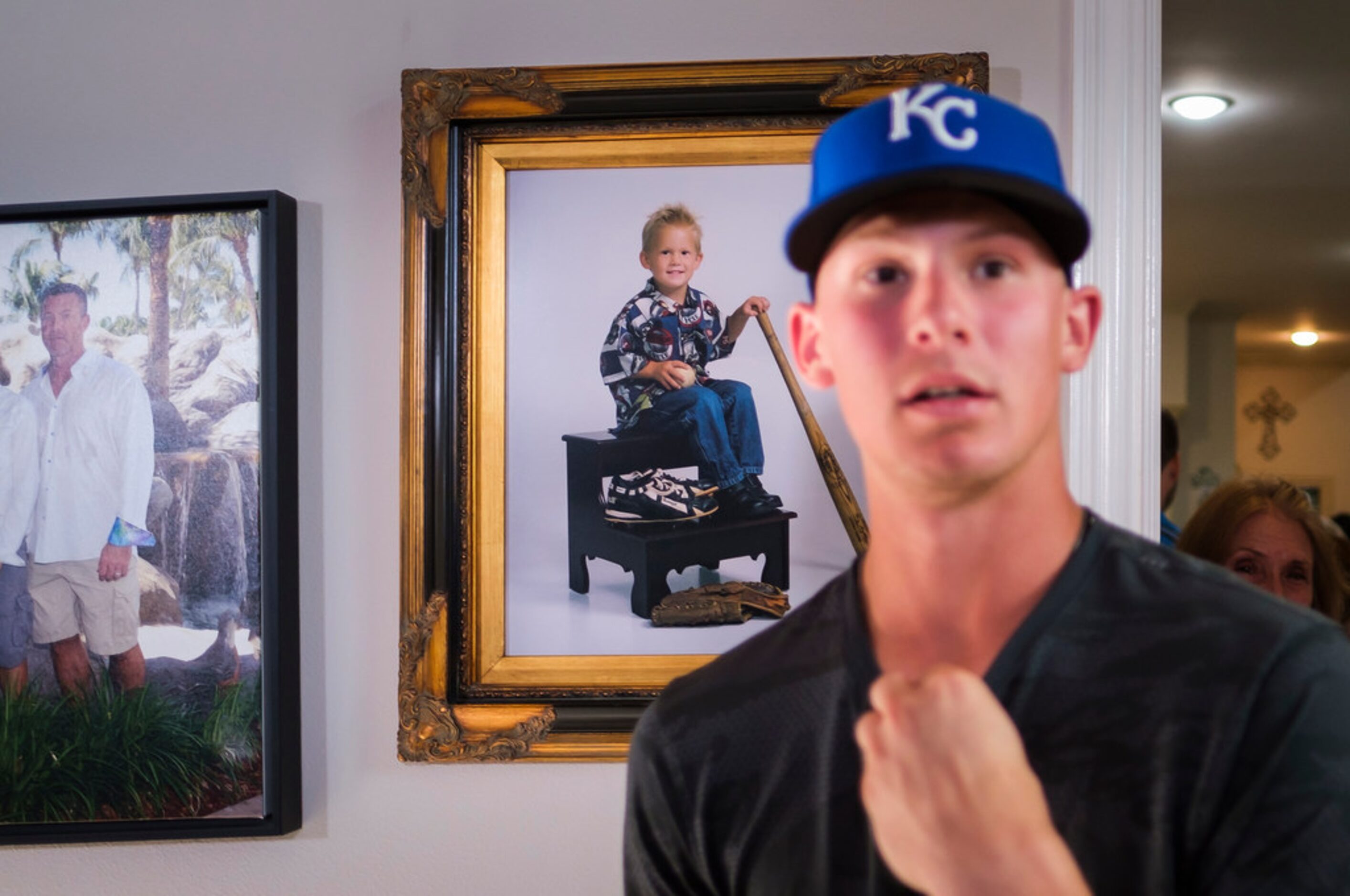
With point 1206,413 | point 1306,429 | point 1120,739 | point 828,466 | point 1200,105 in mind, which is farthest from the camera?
point 1306,429

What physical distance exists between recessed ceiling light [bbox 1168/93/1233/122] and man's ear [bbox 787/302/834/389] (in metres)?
2.72

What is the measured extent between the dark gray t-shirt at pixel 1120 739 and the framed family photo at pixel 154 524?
106cm

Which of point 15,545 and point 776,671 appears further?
point 15,545

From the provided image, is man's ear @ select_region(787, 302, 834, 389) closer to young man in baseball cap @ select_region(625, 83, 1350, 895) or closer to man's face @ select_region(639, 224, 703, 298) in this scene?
young man in baseball cap @ select_region(625, 83, 1350, 895)

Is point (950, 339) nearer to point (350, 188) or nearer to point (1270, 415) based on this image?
point (350, 188)

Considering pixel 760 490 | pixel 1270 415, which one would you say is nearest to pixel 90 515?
pixel 760 490

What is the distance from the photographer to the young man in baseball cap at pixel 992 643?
558 millimetres

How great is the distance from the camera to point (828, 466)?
1438mm

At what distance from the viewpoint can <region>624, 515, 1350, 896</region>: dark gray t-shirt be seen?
0.55 metres

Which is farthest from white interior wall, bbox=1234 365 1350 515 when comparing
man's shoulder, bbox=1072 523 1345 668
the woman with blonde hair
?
man's shoulder, bbox=1072 523 1345 668

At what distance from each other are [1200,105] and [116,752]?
111 inches

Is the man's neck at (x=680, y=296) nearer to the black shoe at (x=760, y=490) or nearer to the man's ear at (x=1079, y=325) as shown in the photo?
the black shoe at (x=760, y=490)

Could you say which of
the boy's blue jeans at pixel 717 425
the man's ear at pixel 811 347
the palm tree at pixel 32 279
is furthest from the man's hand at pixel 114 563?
the man's ear at pixel 811 347

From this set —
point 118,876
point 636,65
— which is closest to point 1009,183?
point 636,65
